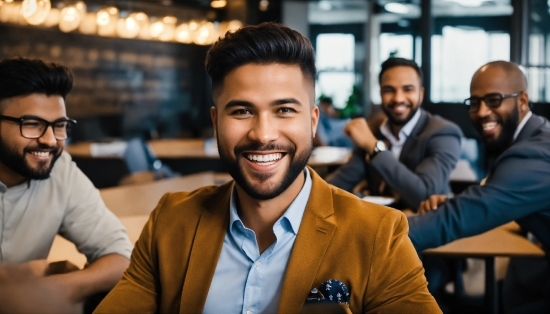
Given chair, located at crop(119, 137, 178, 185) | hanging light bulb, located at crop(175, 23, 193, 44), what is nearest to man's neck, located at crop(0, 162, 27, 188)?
chair, located at crop(119, 137, 178, 185)

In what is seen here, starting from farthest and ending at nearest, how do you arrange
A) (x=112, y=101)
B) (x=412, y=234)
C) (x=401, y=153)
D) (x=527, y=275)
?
1. (x=112, y=101)
2. (x=401, y=153)
3. (x=527, y=275)
4. (x=412, y=234)

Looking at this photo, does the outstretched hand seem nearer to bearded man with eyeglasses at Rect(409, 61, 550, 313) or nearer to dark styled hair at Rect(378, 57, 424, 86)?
bearded man with eyeglasses at Rect(409, 61, 550, 313)

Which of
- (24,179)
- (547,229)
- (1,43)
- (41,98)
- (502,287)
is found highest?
(1,43)

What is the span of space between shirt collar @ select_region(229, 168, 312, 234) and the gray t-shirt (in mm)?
858

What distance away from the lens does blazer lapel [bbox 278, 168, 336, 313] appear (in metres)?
1.50

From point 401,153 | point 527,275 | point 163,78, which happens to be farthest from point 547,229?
point 163,78

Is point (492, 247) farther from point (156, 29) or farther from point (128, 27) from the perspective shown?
point (156, 29)

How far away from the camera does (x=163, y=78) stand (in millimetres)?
10641

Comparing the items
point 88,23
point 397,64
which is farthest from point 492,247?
point 88,23

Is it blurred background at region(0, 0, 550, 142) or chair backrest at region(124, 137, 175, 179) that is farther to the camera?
blurred background at region(0, 0, 550, 142)

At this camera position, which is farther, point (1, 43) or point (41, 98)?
point (1, 43)

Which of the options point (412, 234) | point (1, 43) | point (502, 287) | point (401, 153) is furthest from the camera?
point (1, 43)

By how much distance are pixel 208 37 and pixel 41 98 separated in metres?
8.04

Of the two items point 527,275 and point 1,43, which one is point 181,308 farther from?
point 1,43
